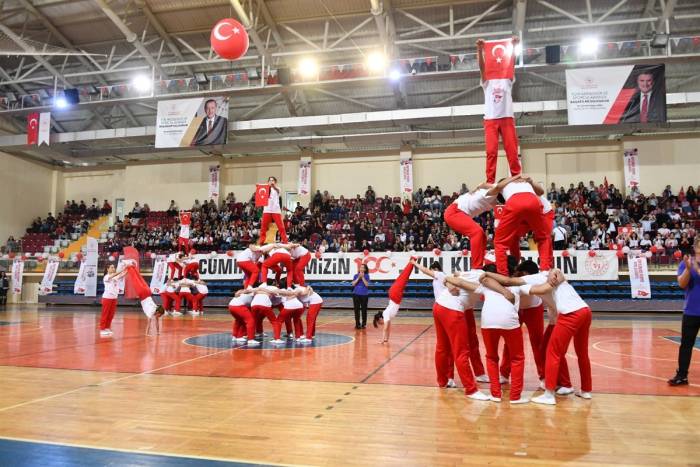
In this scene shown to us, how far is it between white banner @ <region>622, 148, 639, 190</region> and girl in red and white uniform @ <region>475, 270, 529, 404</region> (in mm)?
19473

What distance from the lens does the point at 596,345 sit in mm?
9094

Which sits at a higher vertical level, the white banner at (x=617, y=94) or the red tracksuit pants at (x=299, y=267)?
the white banner at (x=617, y=94)

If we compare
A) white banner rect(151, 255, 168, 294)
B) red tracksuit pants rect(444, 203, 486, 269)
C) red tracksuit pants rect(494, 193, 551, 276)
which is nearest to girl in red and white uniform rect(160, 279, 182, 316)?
white banner rect(151, 255, 168, 294)

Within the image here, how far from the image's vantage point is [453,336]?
209 inches

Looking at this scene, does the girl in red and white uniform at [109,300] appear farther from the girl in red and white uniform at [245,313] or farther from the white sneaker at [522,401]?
the white sneaker at [522,401]

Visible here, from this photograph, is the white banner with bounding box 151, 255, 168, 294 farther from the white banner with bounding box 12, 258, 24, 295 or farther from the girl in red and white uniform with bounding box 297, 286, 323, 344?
the girl in red and white uniform with bounding box 297, 286, 323, 344

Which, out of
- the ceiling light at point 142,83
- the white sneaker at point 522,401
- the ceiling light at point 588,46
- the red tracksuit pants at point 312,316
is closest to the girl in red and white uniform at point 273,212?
the red tracksuit pants at point 312,316

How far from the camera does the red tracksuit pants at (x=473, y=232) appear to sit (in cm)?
A: 599

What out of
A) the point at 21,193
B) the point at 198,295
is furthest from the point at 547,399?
the point at 21,193

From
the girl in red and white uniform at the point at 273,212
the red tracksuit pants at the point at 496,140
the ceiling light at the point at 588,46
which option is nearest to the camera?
the red tracksuit pants at the point at 496,140

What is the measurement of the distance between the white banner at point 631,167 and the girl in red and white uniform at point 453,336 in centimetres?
1941

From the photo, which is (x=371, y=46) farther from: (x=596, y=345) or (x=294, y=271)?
(x=596, y=345)

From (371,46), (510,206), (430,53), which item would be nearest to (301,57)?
(371,46)

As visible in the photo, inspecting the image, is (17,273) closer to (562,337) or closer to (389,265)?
(389,265)
